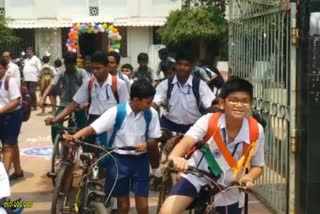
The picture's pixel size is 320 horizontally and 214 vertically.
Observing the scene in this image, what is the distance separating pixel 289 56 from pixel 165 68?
4086 mm

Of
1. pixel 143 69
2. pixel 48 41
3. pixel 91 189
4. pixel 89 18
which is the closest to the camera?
pixel 91 189

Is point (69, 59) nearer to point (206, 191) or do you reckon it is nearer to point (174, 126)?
point (174, 126)

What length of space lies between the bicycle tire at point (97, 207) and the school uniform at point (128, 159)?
1.28 feet

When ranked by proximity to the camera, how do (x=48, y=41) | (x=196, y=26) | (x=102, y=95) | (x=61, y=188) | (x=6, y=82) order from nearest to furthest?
(x=61, y=188) < (x=102, y=95) < (x=6, y=82) < (x=196, y=26) < (x=48, y=41)

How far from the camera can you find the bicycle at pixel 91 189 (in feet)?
13.9

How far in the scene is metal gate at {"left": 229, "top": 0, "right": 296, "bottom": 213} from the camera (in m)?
5.11

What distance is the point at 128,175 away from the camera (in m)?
4.65

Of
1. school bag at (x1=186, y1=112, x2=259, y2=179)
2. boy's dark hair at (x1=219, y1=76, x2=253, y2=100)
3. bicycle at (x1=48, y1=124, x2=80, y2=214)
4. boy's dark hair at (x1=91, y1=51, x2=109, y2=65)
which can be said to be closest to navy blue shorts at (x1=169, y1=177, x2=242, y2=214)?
school bag at (x1=186, y1=112, x2=259, y2=179)

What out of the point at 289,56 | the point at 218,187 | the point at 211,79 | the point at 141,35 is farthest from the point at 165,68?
the point at 141,35

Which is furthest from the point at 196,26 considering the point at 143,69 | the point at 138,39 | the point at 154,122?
the point at 154,122

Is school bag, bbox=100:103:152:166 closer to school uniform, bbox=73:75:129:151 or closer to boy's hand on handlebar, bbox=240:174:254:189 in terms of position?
school uniform, bbox=73:75:129:151

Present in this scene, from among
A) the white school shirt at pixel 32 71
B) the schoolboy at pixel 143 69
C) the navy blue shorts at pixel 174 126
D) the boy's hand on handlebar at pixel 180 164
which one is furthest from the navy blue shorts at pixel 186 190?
the white school shirt at pixel 32 71

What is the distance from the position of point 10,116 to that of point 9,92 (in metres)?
0.32

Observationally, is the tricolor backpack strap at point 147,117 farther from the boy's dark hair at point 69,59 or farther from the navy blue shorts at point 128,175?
the boy's dark hair at point 69,59
